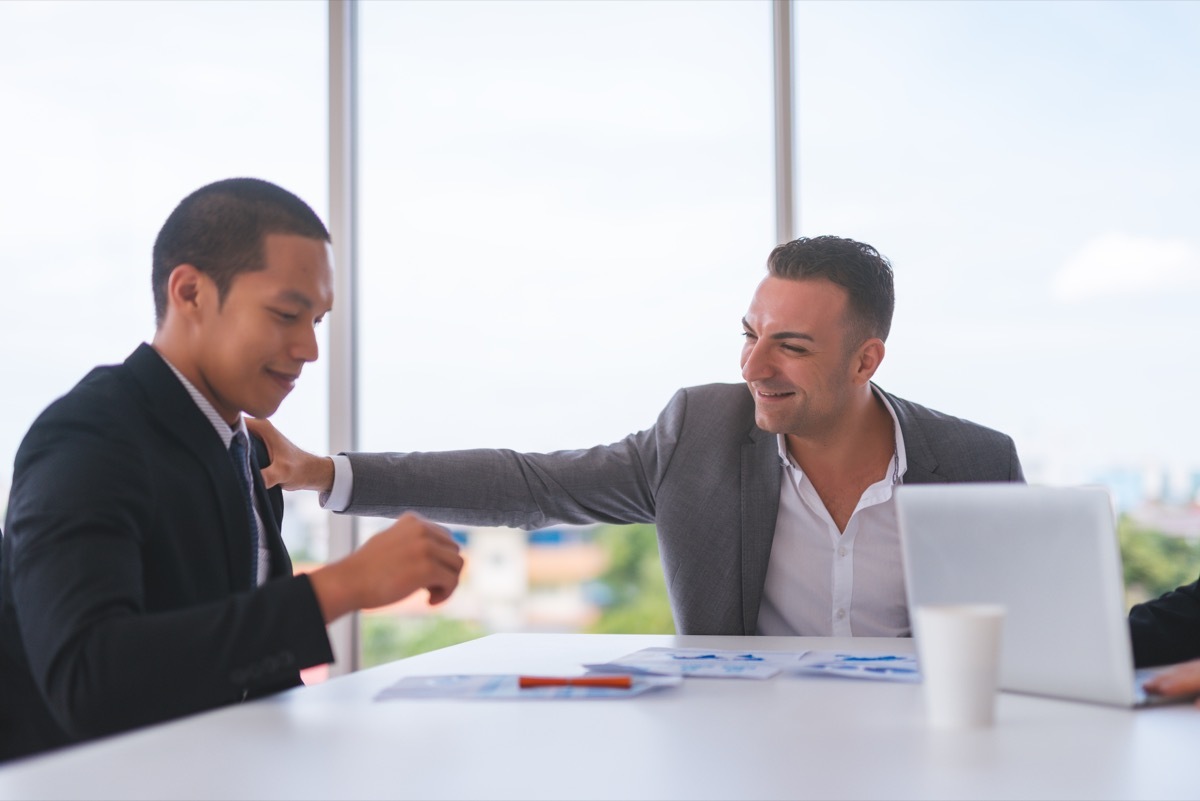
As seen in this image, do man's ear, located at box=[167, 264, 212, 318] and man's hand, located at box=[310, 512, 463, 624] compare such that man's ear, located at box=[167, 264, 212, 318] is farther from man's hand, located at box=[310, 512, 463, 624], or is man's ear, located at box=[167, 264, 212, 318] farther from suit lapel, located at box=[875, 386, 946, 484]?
suit lapel, located at box=[875, 386, 946, 484]

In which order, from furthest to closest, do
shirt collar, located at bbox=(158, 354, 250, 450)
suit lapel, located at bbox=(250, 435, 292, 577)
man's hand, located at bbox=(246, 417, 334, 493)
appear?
man's hand, located at bbox=(246, 417, 334, 493) → suit lapel, located at bbox=(250, 435, 292, 577) → shirt collar, located at bbox=(158, 354, 250, 450)

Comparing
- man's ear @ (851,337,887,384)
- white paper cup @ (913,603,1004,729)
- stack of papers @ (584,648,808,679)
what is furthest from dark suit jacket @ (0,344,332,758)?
man's ear @ (851,337,887,384)

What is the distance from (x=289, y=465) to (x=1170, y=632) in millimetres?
1338

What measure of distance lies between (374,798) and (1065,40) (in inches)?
125

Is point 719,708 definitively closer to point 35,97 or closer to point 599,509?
point 599,509

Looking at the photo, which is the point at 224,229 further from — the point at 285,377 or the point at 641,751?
the point at 641,751

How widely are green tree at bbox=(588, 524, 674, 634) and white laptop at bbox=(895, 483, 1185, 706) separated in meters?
2.19

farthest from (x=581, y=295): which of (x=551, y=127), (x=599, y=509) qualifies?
(x=599, y=509)

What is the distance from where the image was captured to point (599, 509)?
2367 millimetres

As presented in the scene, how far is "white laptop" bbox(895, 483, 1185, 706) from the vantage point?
1.08 metres

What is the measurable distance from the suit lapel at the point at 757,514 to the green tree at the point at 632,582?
117 centimetres

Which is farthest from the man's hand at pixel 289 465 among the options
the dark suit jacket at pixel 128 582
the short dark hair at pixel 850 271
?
the short dark hair at pixel 850 271

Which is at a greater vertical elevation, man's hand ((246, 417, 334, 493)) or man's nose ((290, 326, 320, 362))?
man's nose ((290, 326, 320, 362))

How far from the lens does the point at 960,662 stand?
3.28 feet
